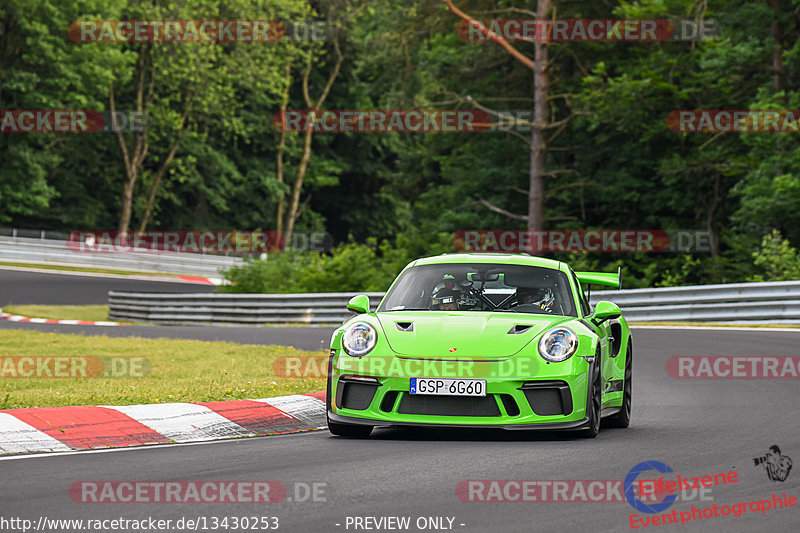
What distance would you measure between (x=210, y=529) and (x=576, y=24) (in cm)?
3224

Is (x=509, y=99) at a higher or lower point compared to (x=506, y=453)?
higher

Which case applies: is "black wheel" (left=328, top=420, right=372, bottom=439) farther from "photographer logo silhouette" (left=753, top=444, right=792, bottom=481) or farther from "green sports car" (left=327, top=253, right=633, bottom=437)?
"photographer logo silhouette" (left=753, top=444, right=792, bottom=481)

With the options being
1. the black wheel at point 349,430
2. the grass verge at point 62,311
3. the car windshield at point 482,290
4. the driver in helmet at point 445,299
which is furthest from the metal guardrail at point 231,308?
the black wheel at point 349,430

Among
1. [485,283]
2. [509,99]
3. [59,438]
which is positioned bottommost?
[59,438]

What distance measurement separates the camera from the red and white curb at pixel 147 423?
8141 mm

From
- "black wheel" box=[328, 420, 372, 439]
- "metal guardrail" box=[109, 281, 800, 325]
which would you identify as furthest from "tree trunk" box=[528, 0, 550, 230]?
"black wheel" box=[328, 420, 372, 439]

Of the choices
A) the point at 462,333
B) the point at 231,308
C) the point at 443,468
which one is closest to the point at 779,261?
the point at 231,308

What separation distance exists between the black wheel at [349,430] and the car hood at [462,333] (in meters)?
0.73

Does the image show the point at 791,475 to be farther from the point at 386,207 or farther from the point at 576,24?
the point at 386,207

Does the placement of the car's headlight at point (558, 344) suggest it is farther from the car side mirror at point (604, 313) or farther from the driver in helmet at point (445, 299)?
the driver in helmet at point (445, 299)

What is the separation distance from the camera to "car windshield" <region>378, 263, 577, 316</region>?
9505 mm

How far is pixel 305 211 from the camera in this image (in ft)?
230

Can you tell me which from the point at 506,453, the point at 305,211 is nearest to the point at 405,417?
the point at 506,453

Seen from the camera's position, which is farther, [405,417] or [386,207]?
[386,207]
